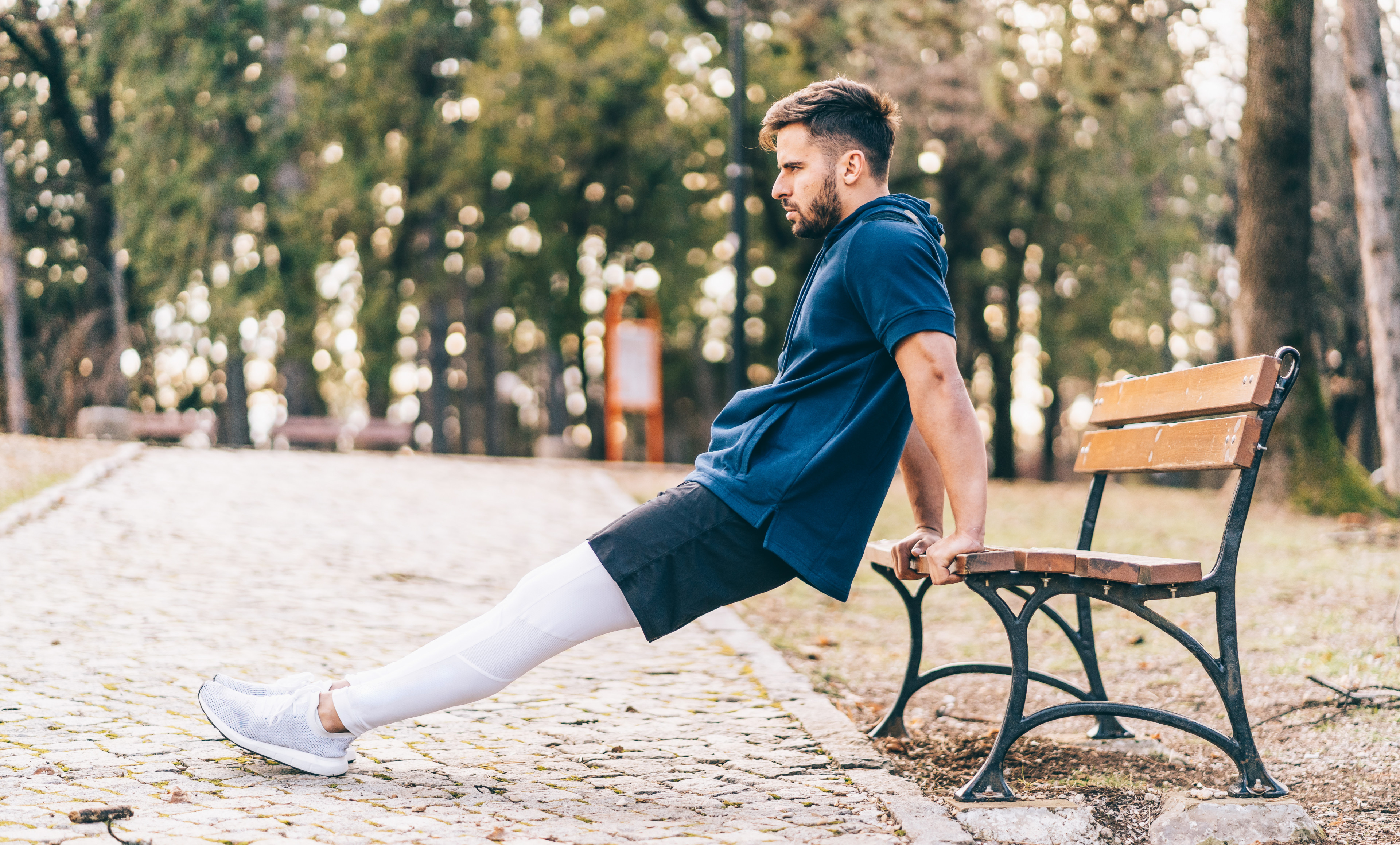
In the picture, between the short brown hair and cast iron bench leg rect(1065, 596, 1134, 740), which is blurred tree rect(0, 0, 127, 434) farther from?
the short brown hair

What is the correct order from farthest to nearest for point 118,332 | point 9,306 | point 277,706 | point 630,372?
point 9,306 < point 118,332 < point 630,372 < point 277,706

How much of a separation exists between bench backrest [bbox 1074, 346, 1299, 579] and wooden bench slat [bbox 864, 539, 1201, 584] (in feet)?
0.47

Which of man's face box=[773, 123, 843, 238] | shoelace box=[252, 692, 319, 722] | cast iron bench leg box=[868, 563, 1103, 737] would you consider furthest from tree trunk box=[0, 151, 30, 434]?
man's face box=[773, 123, 843, 238]

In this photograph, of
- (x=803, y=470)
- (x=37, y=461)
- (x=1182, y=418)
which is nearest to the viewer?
(x=803, y=470)

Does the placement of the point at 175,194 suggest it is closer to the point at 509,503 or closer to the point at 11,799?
the point at 509,503

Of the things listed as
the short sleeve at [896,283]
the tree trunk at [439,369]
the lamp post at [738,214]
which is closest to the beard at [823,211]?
the short sleeve at [896,283]

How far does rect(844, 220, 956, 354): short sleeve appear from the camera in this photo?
9.92 ft

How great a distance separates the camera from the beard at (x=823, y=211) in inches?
128

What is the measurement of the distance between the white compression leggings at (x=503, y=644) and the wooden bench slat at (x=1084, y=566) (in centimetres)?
88

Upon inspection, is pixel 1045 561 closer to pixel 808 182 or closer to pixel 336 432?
pixel 808 182

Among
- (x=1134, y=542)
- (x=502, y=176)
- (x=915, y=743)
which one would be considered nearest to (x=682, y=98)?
(x=502, y=176)

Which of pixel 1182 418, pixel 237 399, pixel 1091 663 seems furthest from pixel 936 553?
pixel 237 399

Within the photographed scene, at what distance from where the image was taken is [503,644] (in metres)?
3.27

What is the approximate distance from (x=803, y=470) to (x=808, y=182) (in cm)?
76
